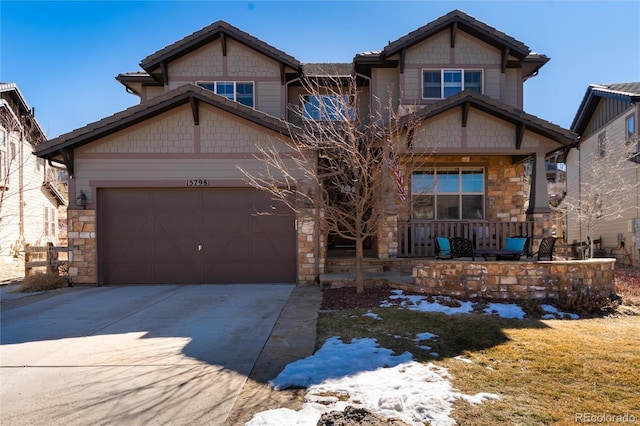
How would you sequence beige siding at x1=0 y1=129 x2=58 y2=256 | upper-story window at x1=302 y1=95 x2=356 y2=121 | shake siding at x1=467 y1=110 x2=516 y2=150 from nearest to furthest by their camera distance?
upper-story window at x1=302 y1=95 x2=356 y2=121
shake siding at x1=467 y1=110 x2=516 y2=150
beige siding at x1=0 y1=129 x2=58 y2=256

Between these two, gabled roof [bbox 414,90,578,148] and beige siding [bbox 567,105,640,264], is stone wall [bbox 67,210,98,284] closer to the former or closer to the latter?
gabled roof [bbox 414,90,578,148]

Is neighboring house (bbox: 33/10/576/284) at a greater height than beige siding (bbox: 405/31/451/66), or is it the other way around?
beige siding (bbox: 405/31/451/66)

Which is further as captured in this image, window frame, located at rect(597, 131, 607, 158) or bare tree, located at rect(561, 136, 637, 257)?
window frame, located at rect(597, 131, 607, 158)

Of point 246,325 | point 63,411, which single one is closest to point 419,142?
point 246,325

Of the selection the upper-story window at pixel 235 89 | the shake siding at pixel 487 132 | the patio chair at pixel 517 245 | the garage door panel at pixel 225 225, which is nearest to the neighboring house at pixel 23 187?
the upper-story window at pixel 235 89

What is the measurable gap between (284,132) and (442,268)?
519 cm

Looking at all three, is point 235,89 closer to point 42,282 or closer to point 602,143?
point 42,282

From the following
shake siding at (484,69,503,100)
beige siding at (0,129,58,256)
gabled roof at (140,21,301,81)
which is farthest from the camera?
beige siding at (0,129,58,256)

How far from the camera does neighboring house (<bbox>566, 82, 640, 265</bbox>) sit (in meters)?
14.1

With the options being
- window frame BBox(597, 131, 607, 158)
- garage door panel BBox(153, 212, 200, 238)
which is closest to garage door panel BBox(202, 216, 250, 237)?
garage door panel BBox(153, 212, 200, 238)

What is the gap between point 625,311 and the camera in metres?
6.74

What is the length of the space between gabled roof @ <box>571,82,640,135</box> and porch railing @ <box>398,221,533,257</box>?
8242 millimetres

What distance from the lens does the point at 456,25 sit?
12.4m

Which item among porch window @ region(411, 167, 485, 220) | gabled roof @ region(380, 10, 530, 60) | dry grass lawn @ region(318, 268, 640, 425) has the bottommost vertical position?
dry grass lawn @ region(318, 268, 640, 425)
